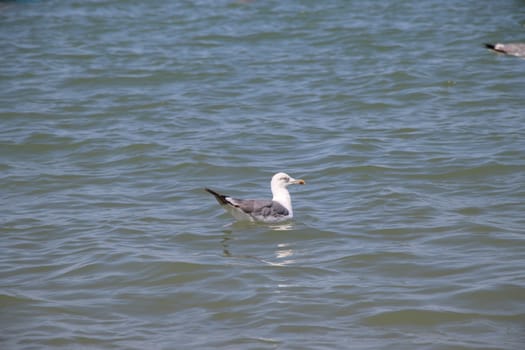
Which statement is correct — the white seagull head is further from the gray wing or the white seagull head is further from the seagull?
the seagull

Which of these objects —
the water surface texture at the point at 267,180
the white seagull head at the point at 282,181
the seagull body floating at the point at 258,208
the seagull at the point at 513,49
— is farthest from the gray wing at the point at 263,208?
the seagull at the point at 513,49

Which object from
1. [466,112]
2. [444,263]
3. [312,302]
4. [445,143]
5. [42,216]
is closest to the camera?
[312,302]

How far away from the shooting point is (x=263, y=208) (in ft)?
29.3

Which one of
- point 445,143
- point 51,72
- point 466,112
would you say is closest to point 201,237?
point 445,143

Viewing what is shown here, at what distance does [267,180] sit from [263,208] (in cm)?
148

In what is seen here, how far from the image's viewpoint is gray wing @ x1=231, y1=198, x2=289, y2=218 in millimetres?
8836

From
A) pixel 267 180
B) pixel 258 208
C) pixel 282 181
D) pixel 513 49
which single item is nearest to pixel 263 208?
pixel 258 208

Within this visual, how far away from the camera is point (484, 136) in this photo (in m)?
11.4

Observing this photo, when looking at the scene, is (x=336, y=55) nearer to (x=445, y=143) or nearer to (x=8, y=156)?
(x=445, y=143)

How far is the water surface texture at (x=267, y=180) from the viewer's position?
6.45 m

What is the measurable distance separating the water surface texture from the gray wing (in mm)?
170

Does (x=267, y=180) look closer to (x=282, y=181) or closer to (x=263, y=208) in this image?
(x=282, y=181)

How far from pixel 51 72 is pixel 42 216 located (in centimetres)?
756

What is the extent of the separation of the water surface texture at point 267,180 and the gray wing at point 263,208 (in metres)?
0.17
